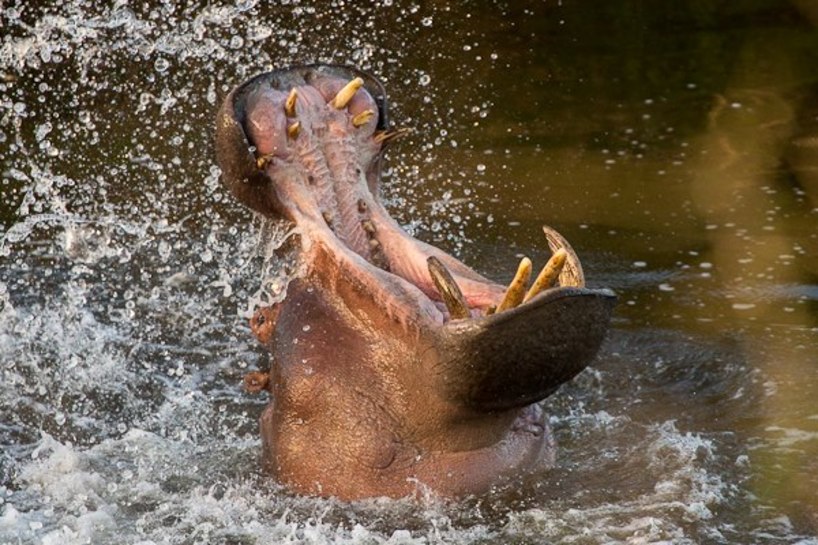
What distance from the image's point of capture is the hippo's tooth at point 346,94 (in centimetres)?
439

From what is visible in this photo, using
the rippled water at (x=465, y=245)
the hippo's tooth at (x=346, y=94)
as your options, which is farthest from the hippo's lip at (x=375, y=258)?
the rippled water at (x=465, y=245)

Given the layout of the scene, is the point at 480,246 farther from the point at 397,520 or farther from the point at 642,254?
the point at 397,520

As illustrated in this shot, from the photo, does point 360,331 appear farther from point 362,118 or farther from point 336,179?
point 362,118

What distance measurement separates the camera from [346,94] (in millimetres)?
4418

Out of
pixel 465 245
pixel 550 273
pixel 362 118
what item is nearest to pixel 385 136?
pixel 362 118

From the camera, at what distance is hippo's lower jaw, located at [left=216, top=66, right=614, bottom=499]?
403 cm

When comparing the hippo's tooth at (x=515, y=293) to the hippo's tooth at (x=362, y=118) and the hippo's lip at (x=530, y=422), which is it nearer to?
the hippo's lip at (x=530, y=422)

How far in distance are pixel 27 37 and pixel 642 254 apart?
441cm

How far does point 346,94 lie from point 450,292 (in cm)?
70

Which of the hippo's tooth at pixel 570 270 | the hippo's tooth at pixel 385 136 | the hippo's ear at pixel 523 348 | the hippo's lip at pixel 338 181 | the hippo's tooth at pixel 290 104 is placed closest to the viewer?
the hippo's ear at pixel 523 348

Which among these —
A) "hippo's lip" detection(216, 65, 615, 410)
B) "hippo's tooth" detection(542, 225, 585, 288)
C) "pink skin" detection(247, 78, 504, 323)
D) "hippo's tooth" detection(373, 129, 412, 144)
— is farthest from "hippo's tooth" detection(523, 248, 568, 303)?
"hippo's tooth" detection(373, 129, 412, 144)

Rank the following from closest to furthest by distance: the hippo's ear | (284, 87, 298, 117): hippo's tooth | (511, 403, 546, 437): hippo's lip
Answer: the hippo's ear
(284, 87, 298, 117): hippo's tooth
(511, 403, 546, 437): hippo's lip

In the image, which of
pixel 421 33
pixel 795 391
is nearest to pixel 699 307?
pixel 795 391

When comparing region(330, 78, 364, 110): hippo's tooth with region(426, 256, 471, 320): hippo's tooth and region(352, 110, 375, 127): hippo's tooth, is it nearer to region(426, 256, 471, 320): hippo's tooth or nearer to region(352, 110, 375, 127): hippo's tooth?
region(352, 110, 375, 127): hippo's tooth
